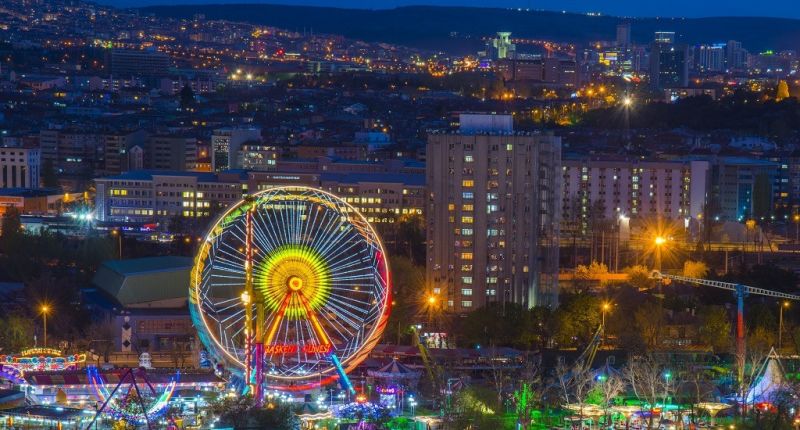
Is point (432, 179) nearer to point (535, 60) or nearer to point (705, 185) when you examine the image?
point (705, 185)

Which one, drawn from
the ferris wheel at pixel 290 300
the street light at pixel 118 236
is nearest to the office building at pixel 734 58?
the street light at pixel 118 236

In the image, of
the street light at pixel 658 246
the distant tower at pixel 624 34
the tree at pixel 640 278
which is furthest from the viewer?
the distant tower at pixel 624 34

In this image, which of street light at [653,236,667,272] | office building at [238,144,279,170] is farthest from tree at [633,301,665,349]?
office building at [238,144,279,170]

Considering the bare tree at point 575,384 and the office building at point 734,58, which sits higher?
the office building at point 734,58

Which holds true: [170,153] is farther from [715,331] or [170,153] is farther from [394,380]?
[394,380]

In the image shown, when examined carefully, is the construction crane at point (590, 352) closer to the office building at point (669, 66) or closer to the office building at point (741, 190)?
the office building at point (741, 190)

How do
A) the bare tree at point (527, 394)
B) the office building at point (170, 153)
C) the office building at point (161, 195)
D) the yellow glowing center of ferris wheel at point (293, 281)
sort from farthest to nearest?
the office building at point (170, 153)
the office building at point (161, 195)
the yellow glowing center of ferris wheel at point (293, 281)
the bare tree at point (527, 394)

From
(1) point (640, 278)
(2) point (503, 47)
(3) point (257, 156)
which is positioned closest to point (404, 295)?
(1) point (640, 278)
